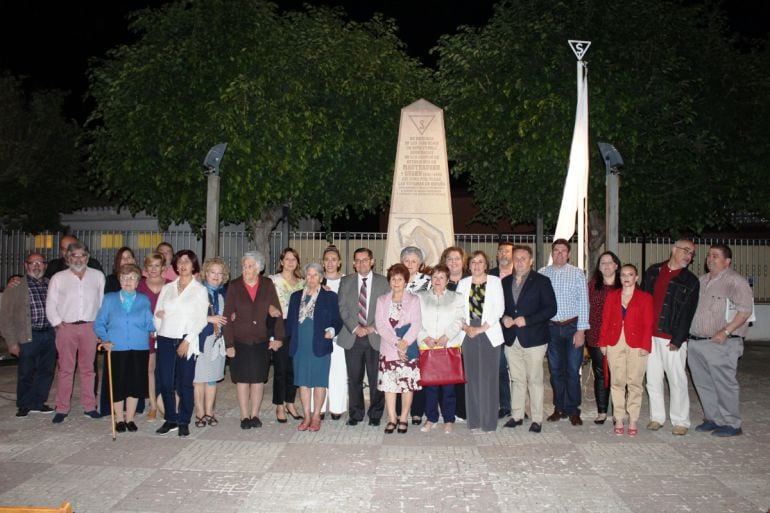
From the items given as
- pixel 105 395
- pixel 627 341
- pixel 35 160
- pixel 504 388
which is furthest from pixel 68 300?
pixel 35 160

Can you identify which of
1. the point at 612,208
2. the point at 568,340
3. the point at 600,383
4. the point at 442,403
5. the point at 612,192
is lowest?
the point at 442,403

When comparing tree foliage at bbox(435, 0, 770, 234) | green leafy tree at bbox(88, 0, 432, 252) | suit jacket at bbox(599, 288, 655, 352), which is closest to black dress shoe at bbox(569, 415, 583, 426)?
suit jacket at bbox(599, 288, 655, 352)

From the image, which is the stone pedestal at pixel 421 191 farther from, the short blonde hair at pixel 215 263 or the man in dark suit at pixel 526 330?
the short blonde hair at pixel 215 263

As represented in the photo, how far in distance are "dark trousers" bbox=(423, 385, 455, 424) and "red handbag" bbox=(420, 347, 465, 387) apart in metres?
0.23

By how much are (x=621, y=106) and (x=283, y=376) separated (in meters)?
8.06

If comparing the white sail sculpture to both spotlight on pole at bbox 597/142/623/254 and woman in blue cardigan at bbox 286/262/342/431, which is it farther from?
woman in blue cardigan at bbox 286/262/342/431

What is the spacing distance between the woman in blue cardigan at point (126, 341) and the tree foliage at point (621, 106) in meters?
7.99

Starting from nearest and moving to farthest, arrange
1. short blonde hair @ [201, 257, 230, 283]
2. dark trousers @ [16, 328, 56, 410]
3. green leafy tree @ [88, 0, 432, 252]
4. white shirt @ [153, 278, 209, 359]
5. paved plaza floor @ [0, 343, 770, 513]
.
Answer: paved plaza floor @ [0, 343, 770, 513] → white shirt @ [153, 278, 209, 359] → short blonde hair @ [201, 257, 230, 283] → dark trousers @ [16, 328, 56, 410] → green leafy tree @ [88, 0, 432, 252]

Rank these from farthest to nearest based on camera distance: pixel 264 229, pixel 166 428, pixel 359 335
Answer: pixel 264 229, pixel 359 335, pixel 166 428

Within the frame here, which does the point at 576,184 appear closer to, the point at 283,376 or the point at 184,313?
the point at 283,376

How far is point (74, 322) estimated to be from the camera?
7910 millimetres

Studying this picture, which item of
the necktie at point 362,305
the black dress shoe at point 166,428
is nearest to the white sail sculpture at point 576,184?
the necktie at point 362,305

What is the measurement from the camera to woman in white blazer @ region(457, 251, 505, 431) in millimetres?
7500

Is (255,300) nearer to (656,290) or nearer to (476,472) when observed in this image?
(476,472)
